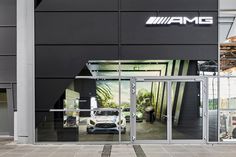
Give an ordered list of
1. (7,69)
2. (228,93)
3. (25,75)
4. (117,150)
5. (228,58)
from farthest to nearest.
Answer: (7,69) → (228,58) → (228,93) → (25,75) → (117,150)

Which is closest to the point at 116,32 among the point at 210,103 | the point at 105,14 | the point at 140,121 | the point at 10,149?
the point at 105,14

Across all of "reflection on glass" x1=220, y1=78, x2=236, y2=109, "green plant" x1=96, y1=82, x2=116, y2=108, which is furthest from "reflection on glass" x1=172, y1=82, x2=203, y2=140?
A: "green plant" x1=96, y1=82, x2=116, y2=108

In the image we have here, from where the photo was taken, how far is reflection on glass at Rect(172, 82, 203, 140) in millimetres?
12539

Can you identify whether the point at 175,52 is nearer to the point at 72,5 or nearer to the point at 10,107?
the point at 72,5

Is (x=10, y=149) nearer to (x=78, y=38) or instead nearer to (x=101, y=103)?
(x=101, y=103)

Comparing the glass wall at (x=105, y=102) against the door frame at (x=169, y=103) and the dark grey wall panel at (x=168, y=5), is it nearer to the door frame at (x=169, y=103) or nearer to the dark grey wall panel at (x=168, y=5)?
the door frame at (x=169, y=103)

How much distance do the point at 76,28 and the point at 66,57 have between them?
46.3 inches

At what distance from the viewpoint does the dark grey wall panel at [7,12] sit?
14.2 m

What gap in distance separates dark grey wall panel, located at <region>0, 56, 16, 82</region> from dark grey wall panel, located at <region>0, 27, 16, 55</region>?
0.30 metres

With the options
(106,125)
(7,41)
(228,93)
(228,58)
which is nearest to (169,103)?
(228,93)

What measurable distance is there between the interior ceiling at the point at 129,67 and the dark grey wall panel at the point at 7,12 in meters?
4.35

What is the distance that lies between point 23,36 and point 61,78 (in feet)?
7.05

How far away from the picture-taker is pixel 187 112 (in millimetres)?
12578

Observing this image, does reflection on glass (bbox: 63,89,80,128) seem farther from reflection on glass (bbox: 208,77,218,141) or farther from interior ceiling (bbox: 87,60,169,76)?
reflection on glass (bbox: 208,77,218,141)
